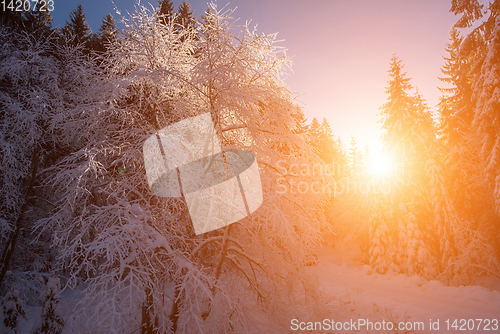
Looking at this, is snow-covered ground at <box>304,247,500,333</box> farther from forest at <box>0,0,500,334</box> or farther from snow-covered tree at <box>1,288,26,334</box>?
snow-covered tree at <box>1,288,26,334</box>

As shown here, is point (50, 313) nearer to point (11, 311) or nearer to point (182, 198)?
point (11, 311)

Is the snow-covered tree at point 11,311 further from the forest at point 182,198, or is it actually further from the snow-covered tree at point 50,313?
the snow-covered tree at point 50,313

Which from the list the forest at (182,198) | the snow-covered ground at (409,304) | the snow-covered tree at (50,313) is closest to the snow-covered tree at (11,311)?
the forest at (182,198)

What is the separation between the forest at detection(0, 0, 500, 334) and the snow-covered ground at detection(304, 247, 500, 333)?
241mm

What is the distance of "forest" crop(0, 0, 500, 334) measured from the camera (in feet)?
17.9

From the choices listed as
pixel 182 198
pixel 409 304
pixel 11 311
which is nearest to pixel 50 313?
pixel 11 311

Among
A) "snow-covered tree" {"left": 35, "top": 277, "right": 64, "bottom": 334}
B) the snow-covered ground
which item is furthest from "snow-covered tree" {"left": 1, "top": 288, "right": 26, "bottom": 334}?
the snow-covered ground

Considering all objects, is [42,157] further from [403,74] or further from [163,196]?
[403,74]

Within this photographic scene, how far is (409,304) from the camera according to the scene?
30.7 ft

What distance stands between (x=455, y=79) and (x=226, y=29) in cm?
1457

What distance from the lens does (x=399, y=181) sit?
13.5 metres

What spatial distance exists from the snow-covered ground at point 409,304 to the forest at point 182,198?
0.24 metres

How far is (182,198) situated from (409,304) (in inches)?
400

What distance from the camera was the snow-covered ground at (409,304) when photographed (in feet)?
25.2
